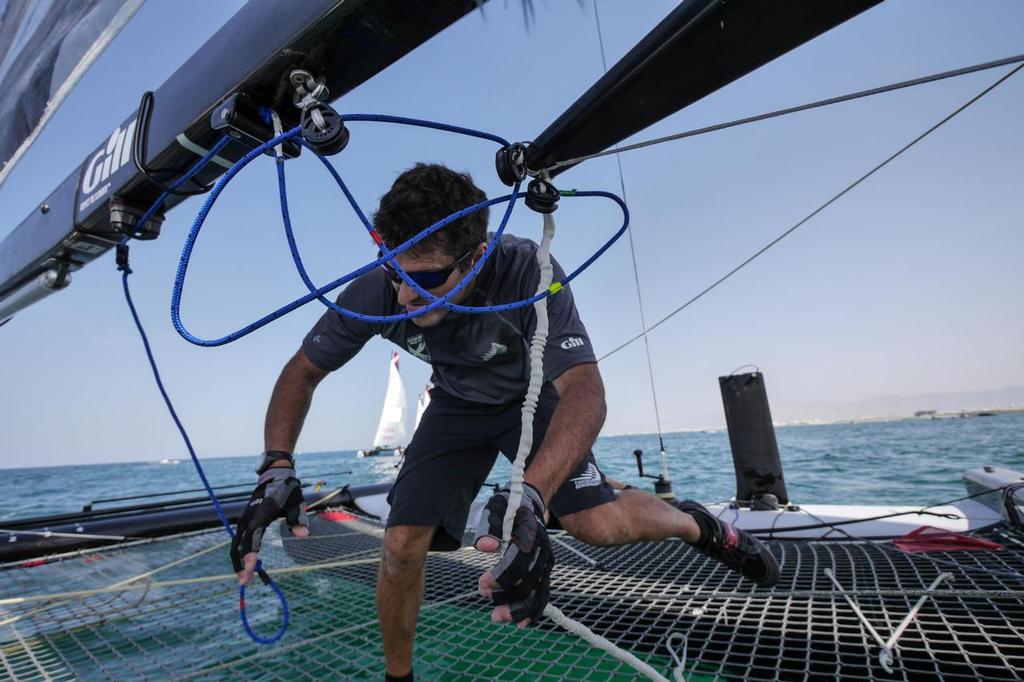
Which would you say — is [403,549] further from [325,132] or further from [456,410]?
[325,132]

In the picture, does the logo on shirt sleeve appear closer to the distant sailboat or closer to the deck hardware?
the deck hardware

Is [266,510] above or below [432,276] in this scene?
below

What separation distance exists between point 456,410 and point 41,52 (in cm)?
209

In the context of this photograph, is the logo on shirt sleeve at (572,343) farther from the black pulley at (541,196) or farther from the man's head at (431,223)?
the black pulley at (541,196)

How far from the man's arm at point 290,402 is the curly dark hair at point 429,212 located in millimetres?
710

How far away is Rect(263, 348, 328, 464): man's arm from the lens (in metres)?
1.81

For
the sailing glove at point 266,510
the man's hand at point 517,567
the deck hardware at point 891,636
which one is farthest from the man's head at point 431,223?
the deck hardware at point 891,636

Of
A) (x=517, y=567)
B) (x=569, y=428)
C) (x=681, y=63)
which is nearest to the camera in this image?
(x=517, y=567)

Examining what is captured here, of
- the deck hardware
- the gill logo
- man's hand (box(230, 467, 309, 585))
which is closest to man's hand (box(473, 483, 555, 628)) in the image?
man's hand (box(230, 467, 309, 585))

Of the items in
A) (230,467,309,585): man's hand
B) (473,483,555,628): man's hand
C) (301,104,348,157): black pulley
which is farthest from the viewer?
(230,467,309,585): man's hand

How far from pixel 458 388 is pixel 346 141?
1.08 m

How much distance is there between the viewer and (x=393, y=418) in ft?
106

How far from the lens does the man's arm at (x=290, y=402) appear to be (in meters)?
1.81

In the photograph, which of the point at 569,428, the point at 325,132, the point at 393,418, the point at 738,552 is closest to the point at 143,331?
the point at 325,132
